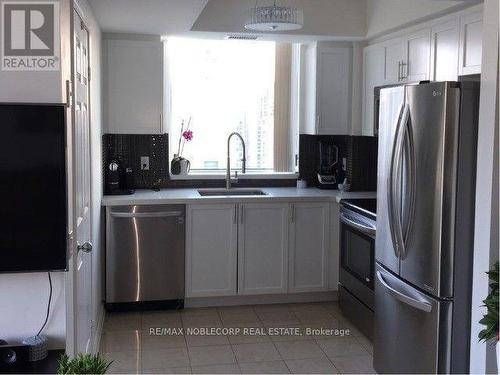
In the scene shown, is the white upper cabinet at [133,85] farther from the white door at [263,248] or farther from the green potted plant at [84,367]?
the green potted plant at [84,367]

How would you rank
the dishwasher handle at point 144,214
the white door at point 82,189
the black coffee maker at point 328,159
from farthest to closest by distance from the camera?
1. the black coffee maker at point 328,159
2. the dishwasher handle at point 144,214
3. the white door at point 82,189

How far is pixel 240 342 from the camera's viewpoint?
4.29 meters

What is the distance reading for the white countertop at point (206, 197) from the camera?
15.5 feet

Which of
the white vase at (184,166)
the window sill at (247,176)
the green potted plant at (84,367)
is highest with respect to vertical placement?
the white vase at (184,166)

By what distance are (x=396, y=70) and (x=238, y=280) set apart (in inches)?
80.7

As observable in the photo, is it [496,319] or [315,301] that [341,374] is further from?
[496,319]

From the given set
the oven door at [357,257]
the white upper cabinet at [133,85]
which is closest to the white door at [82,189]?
the white upper cabinet at [133,85]

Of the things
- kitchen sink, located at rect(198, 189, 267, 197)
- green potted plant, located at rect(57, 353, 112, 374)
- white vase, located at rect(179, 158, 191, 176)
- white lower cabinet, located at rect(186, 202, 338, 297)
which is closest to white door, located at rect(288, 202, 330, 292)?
white lower cabinet, located at rect(186, 202, 338, 297)

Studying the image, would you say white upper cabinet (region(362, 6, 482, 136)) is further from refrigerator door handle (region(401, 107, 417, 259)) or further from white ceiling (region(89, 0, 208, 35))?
white ceiling (region(89, 0, 208, 35))

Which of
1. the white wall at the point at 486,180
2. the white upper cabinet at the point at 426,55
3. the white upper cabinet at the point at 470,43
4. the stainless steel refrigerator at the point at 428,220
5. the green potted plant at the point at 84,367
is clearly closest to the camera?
the green potted plant at the point at 84,367

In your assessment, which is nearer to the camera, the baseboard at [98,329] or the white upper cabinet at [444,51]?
the white upper cabinet at [444,51]

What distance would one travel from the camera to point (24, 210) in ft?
7.70

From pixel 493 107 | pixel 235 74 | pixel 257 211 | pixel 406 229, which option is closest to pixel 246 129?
pixel 235 74

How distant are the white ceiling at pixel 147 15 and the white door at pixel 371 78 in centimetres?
151
